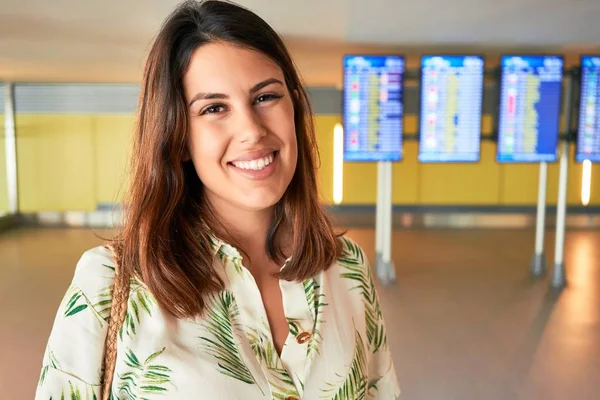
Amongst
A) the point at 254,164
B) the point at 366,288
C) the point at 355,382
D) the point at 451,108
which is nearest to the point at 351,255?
the point at 366,288

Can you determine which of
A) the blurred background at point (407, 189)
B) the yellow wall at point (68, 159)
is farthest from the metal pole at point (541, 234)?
the yellow wall at point (68, 159)

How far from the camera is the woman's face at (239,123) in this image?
1091mm

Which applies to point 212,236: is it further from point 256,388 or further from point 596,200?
point 596,200

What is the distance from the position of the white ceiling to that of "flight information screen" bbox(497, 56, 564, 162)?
26 centimetres

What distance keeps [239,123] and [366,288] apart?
538 millimetres

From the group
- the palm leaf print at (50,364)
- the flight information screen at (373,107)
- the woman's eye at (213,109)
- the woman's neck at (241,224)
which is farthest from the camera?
the flight information screen at (373,107)

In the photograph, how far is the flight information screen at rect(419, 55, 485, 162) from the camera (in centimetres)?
553

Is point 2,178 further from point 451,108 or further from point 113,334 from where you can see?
point 113,334

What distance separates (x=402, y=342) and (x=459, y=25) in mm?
2630

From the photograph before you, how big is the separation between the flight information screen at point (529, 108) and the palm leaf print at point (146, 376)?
5246 millimetres

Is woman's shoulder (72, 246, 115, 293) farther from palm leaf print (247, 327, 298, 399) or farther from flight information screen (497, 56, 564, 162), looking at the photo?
flight information screen (497, 56, 564, 162)

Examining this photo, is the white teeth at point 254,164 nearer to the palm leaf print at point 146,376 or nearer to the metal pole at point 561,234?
the palm leaf print at point 146,376

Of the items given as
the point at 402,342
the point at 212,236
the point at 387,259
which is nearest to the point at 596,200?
the point at 387,259

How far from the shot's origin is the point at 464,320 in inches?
177
